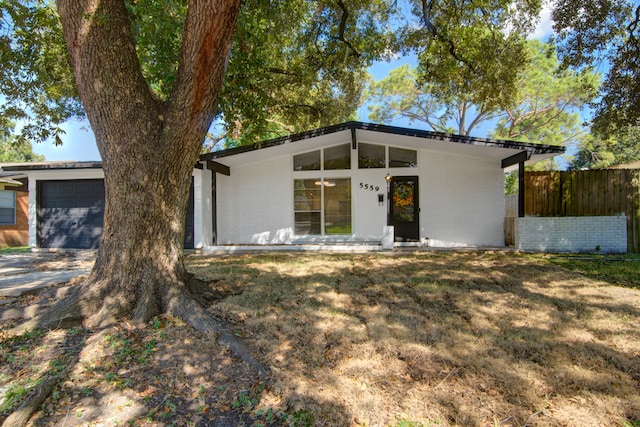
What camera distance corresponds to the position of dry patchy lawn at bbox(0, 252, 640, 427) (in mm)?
2285

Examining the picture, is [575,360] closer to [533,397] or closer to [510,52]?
[533,397]

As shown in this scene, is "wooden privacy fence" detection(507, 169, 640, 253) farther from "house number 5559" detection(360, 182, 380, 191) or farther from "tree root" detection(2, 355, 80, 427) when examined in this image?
"tree root" detection(2, 355, 80, 427)

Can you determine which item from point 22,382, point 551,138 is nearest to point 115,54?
point 22,382

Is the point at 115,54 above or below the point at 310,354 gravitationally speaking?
above

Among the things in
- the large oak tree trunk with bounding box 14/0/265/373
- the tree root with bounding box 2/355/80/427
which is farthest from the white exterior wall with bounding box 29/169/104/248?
the tree root with bounding box 2/355/80/427

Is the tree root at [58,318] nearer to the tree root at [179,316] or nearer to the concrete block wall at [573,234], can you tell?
the tree root at [179,316]

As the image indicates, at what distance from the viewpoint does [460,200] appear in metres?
10.3

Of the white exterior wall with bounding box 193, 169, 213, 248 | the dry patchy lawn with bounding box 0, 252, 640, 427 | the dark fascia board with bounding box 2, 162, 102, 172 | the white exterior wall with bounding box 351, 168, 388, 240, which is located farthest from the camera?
the white exterior wall with bounding box 351, 168, 388, 240

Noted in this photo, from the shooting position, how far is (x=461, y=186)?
33.9ft

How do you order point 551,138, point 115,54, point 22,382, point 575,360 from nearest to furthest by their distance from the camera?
1. point 22,382
2. point 575,360
3. point 115,54
4. point 551,138

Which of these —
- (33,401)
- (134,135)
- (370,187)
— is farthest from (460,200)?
(33,401)

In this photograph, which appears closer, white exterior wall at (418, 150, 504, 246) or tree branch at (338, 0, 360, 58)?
tree branch at (338, 0, 360, 58)

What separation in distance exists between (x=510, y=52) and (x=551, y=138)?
17.8m

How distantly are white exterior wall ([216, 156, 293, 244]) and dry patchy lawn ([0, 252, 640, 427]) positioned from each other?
6473mm
